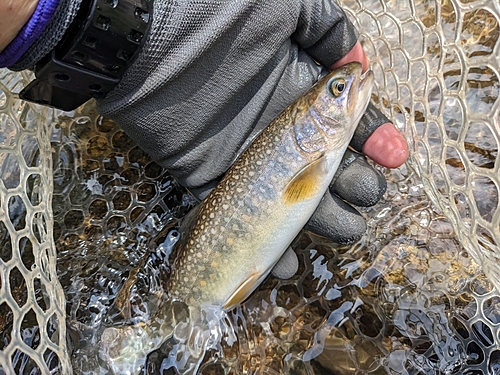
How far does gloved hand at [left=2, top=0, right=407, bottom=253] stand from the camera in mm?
1365

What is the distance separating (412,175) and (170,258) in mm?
1086

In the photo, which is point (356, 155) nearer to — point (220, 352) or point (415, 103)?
point (415, 103)

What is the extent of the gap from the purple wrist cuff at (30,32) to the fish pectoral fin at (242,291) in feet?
3.25

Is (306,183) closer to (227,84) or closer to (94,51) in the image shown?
(227,84)

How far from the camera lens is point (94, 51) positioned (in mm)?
1227

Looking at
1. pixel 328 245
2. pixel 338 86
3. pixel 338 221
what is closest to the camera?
pixel 338 86

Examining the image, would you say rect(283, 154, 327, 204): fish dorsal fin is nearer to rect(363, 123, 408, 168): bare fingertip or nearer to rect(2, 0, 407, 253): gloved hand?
rect(2, 0, 407, 253): gloved hand

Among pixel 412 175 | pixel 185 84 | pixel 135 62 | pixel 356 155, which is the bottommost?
pixel 412 175

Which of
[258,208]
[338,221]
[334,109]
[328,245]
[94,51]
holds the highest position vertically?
[94,51]

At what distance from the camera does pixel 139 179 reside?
6.55 feet

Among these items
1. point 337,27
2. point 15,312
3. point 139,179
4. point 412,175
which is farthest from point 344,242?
point 15,312

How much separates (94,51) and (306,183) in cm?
79

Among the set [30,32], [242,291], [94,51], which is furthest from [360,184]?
[30,32]

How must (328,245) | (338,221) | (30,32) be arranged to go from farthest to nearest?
(328,245), (338,221), (30,32)
